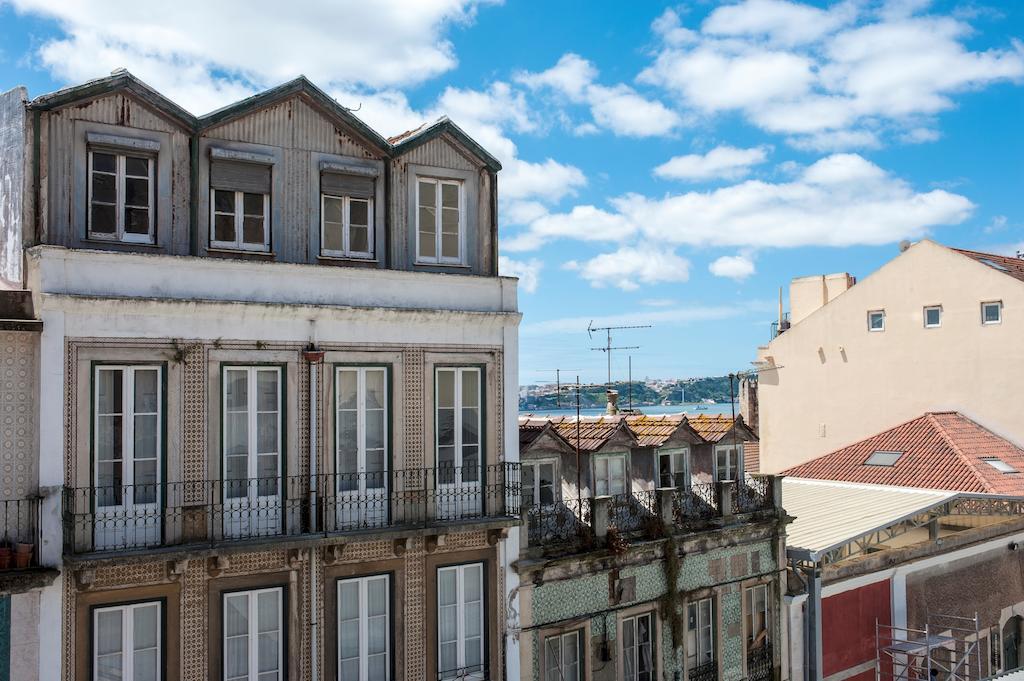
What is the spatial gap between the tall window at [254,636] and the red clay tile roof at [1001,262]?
91.1 feet

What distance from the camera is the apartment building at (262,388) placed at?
14312mm

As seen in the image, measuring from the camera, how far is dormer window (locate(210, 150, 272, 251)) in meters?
15.9

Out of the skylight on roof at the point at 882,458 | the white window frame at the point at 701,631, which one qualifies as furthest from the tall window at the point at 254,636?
the skylight on roof at the point at 882,458

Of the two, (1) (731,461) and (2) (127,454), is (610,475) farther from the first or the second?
(2) (127,454)

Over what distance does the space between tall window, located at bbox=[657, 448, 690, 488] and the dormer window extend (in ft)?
32.1

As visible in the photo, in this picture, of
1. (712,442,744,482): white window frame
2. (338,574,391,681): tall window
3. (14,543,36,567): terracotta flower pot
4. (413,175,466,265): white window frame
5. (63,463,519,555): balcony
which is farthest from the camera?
(712,442,744,482): white window frame

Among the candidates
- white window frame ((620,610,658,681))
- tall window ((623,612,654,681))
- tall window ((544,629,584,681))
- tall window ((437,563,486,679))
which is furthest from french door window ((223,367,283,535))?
tall window ((623,612,654,681))

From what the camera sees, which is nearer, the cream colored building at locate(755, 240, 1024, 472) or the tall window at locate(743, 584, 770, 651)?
the tall window at locate(743, 584, 770, 651)

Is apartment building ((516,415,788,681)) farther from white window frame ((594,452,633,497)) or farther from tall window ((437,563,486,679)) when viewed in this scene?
tall window ((437,563,486,679))

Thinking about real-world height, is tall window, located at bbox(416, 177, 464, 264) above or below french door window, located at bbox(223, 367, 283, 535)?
above

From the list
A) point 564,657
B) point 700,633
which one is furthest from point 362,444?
point 700,633

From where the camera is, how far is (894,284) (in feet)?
115

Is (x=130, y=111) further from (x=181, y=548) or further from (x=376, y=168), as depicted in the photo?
(x=181, y=548)

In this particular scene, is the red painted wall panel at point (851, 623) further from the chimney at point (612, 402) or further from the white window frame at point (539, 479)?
the white window frame at point (539, 479)
